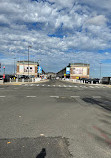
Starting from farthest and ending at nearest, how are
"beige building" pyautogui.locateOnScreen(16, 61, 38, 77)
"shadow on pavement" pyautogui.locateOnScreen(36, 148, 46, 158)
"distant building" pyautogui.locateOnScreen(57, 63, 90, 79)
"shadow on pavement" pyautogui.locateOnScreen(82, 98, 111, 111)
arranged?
"distant building" pyautogui.locateOnScreen(57, 63, 90, 79) < "beige building" pyautogui.locateOnScreen(16, 61, 38, 77) < "shadow on pavement" pyautogui.locateOnScreen(82, 98, 111, 111) < "shadow on pavement" pyautogui.locateOnScreen(36, 148, 46, 158)

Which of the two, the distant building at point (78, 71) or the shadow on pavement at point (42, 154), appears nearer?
the shadow on pavement at point (42, 154)

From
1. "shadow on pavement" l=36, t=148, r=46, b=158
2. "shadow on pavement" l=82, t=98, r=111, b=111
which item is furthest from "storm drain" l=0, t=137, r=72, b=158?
"shadow on pavement" l=82, t=98, r=111, b=111

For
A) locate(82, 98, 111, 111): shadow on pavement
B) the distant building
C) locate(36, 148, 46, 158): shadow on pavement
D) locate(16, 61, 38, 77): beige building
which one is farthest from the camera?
the distant building

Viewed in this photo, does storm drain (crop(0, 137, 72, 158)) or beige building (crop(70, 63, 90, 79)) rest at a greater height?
beige building (crop(70, 63, 90, 79))

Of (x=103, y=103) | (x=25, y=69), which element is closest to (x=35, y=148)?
(x=103, y=103)

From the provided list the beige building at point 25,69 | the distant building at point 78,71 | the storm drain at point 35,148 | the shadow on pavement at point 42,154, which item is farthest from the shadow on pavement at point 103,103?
the distant building at point 78,71

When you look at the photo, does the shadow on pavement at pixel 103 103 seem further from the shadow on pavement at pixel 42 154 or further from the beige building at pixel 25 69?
the beige building at pixel 25 69

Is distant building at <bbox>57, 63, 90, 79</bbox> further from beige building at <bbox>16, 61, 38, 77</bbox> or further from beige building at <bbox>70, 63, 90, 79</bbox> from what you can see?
beige building at <bbox>16, 61, 38, 77</bbox>

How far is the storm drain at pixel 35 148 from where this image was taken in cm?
325

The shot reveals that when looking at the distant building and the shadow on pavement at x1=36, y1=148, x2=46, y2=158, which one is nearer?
the shadow on pavement at x1=36, y1=148, x2=46, y2=158

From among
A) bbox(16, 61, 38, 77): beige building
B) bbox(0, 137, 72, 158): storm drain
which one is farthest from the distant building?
bbox(0, 137, 72, 158): storm drain

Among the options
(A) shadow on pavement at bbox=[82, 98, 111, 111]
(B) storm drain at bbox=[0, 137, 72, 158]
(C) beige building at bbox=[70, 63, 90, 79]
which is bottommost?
(A) shadow on pavement at bbox=[82, 98, 111, 111]

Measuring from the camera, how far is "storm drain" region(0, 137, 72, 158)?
128 inches

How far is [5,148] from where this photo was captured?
139 inches
